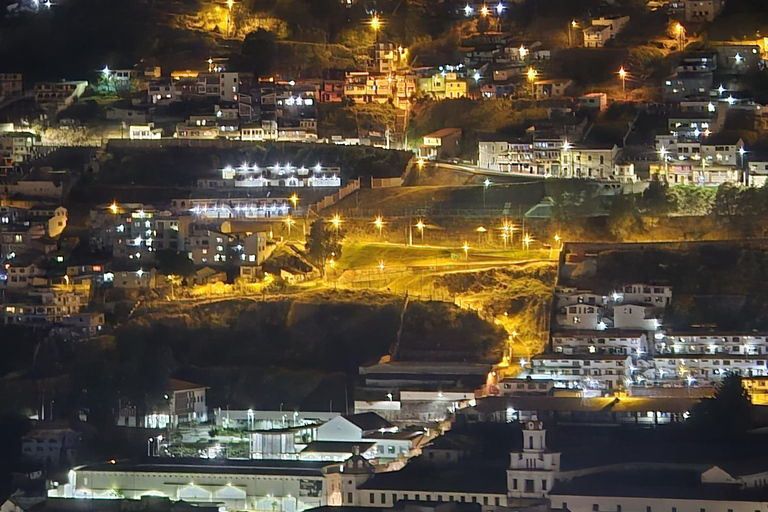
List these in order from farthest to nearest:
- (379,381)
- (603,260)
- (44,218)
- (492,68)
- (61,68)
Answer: (61,68) < (492,68) < (44,218) < (603,260) < (379,381)

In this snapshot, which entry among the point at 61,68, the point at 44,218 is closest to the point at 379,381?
the point at 44,218

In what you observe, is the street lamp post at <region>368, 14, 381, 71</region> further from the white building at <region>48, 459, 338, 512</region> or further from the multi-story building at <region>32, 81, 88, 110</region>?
the white building at <region>48, 459, 338, 512</region>

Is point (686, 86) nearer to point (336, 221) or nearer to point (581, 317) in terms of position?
point (336, 221)

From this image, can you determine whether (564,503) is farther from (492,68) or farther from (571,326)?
(492,68)

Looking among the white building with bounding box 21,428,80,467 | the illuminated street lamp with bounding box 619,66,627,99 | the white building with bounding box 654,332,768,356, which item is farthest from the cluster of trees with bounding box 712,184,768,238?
the white building with bounding box 21,428,80,467

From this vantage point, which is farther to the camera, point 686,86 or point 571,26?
point 571,26

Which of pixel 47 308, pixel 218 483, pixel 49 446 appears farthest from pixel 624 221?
pixel 218 483
